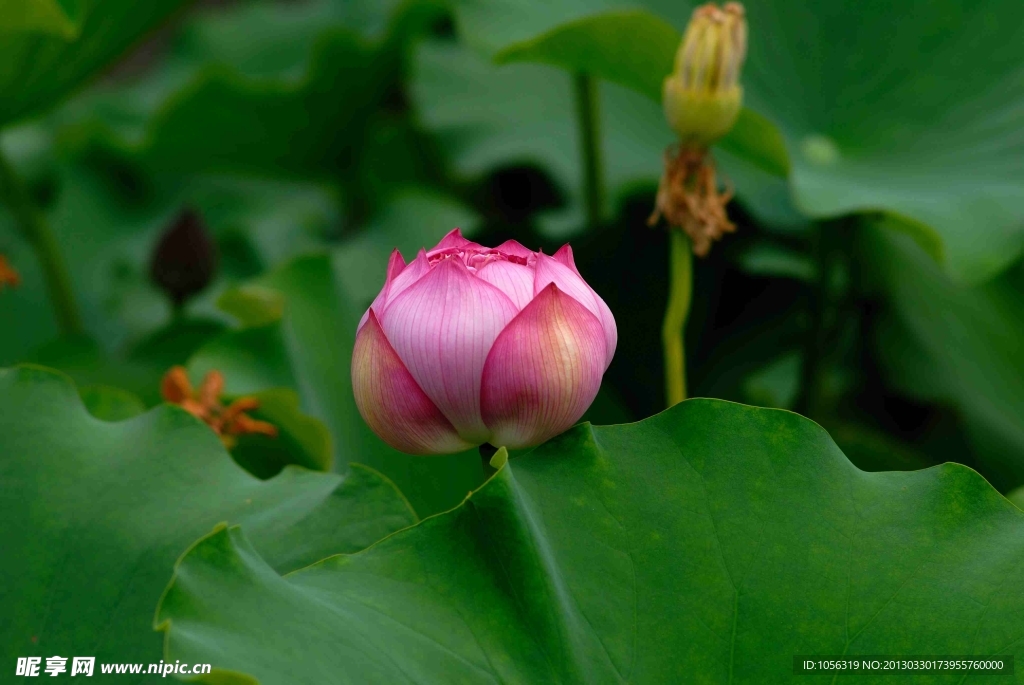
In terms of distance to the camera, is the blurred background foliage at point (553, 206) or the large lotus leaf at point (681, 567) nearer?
the large lotus leaf at point (681, 567)

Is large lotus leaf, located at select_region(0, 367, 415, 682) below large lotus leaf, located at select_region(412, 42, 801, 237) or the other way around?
below

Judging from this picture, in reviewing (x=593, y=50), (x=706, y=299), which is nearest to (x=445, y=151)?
(x=706, y=299)

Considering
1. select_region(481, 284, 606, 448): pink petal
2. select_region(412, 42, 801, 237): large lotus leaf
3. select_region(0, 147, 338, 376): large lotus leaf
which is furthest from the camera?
select_region(0, 147, 338, 376): large lotus leaf

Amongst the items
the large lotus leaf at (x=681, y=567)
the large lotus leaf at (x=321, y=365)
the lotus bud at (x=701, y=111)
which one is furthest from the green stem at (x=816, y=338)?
the large lotus leaf at (x=681, y=567)

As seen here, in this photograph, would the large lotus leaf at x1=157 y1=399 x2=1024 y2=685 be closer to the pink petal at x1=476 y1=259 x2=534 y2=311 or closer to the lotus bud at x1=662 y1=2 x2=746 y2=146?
the pink petal at x1=476 y1=259 x2=534 y2=311

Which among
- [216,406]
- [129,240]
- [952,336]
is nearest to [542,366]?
[216,406]

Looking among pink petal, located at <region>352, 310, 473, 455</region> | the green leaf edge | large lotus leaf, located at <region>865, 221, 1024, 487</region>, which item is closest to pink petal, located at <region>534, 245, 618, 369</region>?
pink petal, located at <region>352, 310, 473, 455</region>

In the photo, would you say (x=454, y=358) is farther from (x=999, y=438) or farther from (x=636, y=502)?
(x=999, y=438)

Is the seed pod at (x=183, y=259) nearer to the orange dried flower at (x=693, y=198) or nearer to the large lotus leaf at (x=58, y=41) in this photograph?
the large lotus leaf at (x=58, y=41)

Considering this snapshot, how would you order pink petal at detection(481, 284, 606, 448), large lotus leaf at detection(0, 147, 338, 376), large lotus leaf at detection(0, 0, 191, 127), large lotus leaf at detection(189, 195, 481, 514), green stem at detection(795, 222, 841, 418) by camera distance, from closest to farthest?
pink petal at detection(481, 284, 606, 448) → large lotus leaf at detection(189, 195, 481, 514) → large lotus leaf at detection(0, 0, 191, 127) → green stem at detection(795, 222, 841, 418) → large lotus leaf at detection(0, 147, 338, 376)
